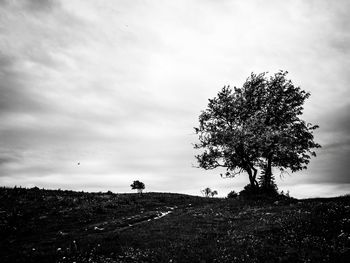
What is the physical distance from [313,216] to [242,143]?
17590 millimetres

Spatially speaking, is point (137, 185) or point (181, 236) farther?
point (137, 185)

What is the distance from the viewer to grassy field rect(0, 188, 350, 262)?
14141mm

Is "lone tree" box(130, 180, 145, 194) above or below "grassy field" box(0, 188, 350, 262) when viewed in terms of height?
above

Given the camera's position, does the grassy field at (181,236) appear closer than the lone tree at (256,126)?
Yes

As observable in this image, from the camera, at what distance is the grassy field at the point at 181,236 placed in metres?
14.1

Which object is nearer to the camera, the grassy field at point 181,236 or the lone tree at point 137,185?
the grassy field at point 181,236

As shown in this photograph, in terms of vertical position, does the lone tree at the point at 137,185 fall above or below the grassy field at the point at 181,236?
above

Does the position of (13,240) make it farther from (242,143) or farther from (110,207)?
(242,143)

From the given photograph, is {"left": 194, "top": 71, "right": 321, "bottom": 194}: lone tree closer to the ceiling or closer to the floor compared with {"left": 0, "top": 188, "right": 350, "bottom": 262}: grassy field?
closer to the ceiling

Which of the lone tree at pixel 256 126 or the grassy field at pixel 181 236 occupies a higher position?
the lone tree at pixel 256 126

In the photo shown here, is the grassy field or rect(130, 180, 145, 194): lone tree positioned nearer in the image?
the grassy field

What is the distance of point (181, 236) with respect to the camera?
61.4ft

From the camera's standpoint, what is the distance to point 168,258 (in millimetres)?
14305

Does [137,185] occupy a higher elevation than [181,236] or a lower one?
higher
